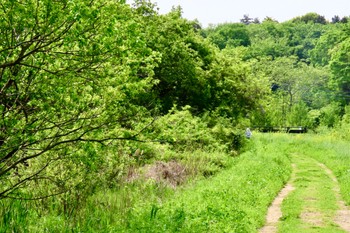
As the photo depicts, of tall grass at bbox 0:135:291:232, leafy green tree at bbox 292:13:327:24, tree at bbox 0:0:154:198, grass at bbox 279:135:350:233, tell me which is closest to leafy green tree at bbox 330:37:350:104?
grass at bbox 279:135:350:233

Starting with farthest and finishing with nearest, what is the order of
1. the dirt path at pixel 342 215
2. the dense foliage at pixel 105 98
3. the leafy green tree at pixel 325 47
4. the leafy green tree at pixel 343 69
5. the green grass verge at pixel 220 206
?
the leafy green tree at pixel 325 47, the leafy green tree at pixel 343 69, the dirt path at pixel 342 215, the green grass verge at pixel 220 206, the dense foliage at pixel 105 98

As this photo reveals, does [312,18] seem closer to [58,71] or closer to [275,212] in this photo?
[275,212]

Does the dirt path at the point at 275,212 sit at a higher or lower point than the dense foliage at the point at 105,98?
lower

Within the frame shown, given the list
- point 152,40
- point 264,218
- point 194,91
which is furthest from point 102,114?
point 194,91

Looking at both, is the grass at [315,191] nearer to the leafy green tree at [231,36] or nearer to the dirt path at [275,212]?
the dirt path at [275,212]

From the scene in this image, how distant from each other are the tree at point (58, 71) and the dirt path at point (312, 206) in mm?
5962

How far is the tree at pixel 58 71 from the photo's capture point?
20.7 feet

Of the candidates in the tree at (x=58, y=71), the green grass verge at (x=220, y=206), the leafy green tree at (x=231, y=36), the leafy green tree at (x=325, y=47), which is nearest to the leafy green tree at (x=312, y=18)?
the leafy green tree at (x=231, y=36)

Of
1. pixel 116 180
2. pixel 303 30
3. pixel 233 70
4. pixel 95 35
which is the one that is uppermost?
pixel 303 30

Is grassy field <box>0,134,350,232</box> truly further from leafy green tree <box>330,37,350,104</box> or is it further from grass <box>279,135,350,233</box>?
leafy green tree <box>330,37,350,104</box>

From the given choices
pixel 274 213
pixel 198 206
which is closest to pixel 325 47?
pixel 274 213

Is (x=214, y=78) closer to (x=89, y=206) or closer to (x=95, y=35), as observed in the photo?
(x=89, y=206)

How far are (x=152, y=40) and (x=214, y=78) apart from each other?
541 cm

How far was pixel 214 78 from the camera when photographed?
27641 mm
